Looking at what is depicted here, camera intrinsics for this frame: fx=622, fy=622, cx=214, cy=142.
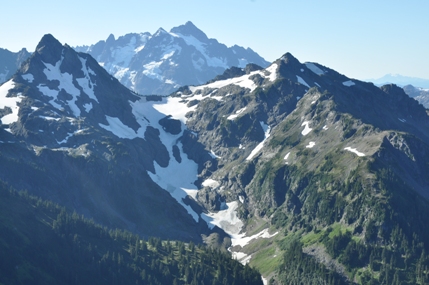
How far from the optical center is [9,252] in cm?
19938

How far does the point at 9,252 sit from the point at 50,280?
1627cm

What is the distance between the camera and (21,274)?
192 metres

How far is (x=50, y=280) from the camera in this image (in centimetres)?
19725

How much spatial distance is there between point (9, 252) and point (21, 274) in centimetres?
1078

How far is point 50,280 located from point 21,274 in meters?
9.57
